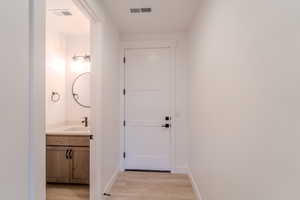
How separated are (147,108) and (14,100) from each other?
2.77 metres

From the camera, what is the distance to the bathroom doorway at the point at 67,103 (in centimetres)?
281

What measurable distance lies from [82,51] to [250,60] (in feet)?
10.5

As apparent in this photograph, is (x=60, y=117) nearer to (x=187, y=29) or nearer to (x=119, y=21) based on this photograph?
(x=119, y=21)

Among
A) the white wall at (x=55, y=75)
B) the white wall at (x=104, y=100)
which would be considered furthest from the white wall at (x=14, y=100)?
the white wall at (x=55, y=75)

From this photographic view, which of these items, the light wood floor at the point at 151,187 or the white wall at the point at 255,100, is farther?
the light wood floor at the point at 151,187

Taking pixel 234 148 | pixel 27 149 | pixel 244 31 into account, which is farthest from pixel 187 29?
pixel 27 149

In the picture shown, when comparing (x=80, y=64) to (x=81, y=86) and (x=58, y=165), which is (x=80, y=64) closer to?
(x=81, y=86)

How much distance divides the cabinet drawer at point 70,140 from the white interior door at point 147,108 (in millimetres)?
995

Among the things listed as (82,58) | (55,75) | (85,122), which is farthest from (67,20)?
(85,122)

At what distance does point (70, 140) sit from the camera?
2846 millimetres

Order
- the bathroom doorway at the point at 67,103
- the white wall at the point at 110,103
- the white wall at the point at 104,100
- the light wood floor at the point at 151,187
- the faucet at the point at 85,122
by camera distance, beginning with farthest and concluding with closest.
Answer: the faucet at the point at 85,122 → the bathroom doorway at the point at 67,103 → the light wood floor at the point at 151,187 → the white wall at the point at 110,103 → the white wall at the point at 104,100

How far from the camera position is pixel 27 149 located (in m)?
1.07

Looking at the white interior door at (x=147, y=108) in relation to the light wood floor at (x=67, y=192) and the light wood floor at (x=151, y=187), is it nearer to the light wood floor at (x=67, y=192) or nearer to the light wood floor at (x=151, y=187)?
the light wood floor at (x=151, y=187)

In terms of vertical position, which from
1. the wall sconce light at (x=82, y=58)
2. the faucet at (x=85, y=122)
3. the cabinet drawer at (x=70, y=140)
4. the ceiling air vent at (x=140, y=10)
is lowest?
the cabinet drawer at (x=70, y=140)
